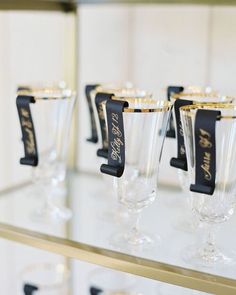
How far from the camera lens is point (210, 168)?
60 centimetres

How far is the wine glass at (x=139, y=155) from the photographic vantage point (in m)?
0.67

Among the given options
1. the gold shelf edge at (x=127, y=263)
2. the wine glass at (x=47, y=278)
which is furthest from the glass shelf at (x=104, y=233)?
the wine glass at (x=47, y=278)

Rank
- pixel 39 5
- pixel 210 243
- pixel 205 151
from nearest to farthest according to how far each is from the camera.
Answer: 1. pixel 205 151
2. pixel 210 243
3. pixel 39 5

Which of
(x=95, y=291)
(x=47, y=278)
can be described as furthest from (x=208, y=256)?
(x=47, y=278)

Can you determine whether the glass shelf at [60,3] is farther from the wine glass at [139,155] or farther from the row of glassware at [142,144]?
the wine glass at [139,155]

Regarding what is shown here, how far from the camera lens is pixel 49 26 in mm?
1141

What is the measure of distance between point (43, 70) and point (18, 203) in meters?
0.35

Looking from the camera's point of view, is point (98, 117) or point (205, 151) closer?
point (205, 151)

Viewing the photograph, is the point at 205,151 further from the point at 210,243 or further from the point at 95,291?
the point at 95,291

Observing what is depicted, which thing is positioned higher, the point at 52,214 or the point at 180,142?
the point at 180,142

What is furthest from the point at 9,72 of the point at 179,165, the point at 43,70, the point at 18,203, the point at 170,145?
the point at 179,165

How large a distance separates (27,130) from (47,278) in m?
0.43

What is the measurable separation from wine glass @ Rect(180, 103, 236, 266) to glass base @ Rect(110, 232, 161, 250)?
0.05 metres

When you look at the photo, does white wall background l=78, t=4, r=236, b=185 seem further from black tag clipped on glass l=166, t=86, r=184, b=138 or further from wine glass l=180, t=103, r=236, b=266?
wine glass l=180, t=103, r=236, b=266
